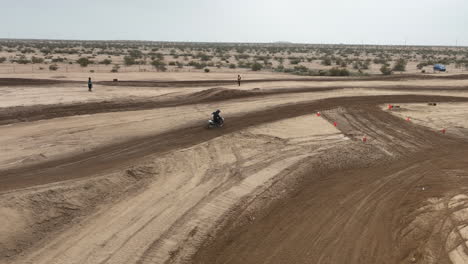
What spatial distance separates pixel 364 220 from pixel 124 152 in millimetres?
10416

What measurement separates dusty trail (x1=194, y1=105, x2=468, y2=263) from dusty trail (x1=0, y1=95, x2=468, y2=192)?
21.2 feet

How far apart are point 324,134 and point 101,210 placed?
42.0 ft

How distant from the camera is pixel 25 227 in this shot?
32.4ft

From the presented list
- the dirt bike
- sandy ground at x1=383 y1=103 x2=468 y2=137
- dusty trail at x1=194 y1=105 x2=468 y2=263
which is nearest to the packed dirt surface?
dusty trail at x1=194 y1=105 x2=468 y2=263

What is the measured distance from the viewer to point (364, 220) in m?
11.4

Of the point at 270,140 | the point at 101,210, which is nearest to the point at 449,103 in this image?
the point at 270,140

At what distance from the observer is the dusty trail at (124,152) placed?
43.9 feet

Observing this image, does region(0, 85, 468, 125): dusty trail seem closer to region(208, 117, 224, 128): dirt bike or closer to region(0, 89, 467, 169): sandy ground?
region(0, 89, 467, 169): sandy ground

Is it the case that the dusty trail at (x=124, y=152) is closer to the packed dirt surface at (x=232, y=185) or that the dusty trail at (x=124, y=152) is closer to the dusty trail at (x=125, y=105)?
the packed dirt surface at (x=232, y=185)

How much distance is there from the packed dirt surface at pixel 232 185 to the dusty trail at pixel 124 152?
0.09 m

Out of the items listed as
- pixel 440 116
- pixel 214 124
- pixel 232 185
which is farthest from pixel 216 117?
pixel 440 116

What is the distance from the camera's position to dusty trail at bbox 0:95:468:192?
43.9ft

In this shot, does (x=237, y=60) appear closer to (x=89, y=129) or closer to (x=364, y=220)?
(x=89, y=129)

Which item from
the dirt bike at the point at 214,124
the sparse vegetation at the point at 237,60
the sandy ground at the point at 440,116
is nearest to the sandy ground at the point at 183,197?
the dirt bike at the point at 214,124
